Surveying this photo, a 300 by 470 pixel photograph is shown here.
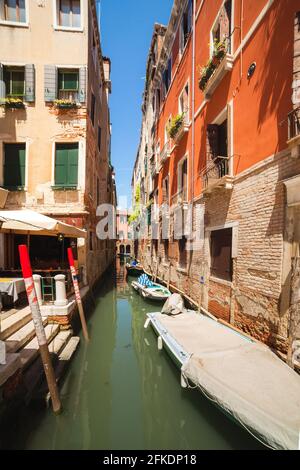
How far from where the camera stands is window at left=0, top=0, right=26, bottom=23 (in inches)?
373

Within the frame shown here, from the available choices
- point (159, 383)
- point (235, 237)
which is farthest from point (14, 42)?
point (159, 383)

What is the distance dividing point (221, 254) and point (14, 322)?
18.2 feet

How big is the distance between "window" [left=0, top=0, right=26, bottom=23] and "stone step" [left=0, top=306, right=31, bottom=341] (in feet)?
38.0

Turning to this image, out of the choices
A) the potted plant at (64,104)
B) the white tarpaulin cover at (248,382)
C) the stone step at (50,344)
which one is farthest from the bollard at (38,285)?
the potted plant at (64,104)

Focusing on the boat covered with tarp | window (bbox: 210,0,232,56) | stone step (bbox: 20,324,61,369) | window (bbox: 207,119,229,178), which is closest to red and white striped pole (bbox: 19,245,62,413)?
stone step (bbox: 20,324,61,369)

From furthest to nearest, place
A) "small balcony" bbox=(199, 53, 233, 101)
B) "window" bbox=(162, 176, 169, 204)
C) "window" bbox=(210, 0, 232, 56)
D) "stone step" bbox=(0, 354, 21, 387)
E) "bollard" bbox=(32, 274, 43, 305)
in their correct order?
"window" bbox=(162, 176, 169, 204)
"window" bbox=(210, 0, 232, 56)
"small balcony" bbox=(199, 53, 233, 101)
"bollard" bbox=(32, 274, 43, 305)
"stone step" bbox=(0, 354, 21, 387)

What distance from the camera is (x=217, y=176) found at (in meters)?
7.25

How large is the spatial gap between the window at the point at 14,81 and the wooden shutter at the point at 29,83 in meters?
0.44

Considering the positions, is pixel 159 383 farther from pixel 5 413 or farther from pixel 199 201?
pixel 199 201

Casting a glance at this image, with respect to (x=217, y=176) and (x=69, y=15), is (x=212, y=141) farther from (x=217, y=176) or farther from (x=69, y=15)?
(x=69, y=15)

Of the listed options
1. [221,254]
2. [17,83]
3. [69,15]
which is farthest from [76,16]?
[221,254]

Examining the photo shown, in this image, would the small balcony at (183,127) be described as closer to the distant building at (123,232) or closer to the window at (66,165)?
the window at (66,165)

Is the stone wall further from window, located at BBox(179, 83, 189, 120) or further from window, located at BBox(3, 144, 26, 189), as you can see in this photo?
window, located at BBox(3, 144, 26, 189)

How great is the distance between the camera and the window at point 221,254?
6.48m
